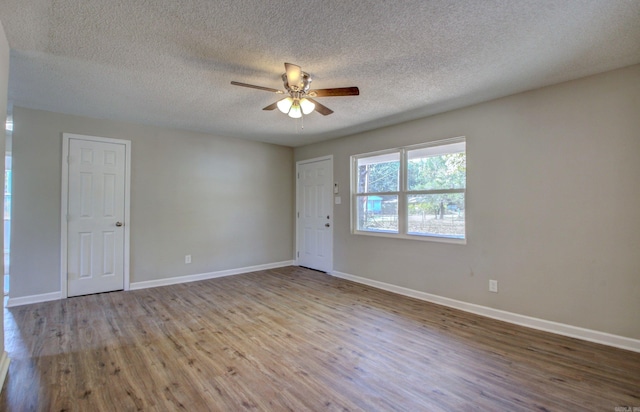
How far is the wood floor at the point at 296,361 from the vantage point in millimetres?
1883

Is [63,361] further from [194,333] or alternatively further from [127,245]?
[127,245]

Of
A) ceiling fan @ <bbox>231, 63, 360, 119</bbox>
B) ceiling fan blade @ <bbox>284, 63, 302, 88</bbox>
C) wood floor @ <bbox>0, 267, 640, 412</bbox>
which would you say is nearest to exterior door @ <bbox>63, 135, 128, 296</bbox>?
wood floor @ <bbox>0, 267, 640, 412</bbox>

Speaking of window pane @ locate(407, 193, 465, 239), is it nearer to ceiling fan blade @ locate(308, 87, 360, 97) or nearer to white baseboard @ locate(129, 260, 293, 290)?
ceiling fan blade @ locate(308, 87, 360, 97)

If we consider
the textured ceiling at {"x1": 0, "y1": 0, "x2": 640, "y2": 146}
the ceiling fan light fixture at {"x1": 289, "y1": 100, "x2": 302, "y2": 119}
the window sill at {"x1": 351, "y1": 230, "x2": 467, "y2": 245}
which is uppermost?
the textured ceiling at {"x1": 0, "y1": 0, "x2": 640, "y2": 146}

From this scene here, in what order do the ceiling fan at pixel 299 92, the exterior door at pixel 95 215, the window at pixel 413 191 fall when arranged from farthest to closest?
1. the exterior door at pixel 95 215
2. the window at pixel 413 191
3. the ceiling fan at pixel 299 92

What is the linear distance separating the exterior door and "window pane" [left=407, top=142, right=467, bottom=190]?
13.4 feet

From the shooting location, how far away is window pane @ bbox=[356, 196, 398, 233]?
170 inches

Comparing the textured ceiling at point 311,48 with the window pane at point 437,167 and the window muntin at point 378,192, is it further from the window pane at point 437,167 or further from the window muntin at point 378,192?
the window muntin at point 378,192

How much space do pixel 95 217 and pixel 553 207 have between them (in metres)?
5.47

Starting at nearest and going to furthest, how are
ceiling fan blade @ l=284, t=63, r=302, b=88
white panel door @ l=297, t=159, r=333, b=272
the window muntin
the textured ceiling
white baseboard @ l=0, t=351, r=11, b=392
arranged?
the textured ceiling, white baseboard @ l=0, t=351, r=11, b=392, ceiling fan blade @ l=284, t=63, r=302, b=88, the window muntin, white panel door @ l=297, t=159, r=333, b=272

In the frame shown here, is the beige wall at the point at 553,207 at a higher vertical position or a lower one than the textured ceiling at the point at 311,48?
lower

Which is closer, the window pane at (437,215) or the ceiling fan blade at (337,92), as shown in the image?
the ceiling fan blade at (337,92)

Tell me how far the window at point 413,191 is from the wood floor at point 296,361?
1.05 m

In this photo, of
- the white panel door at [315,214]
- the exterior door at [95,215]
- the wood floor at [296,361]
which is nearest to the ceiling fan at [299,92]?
the wood floor at [296,361]
